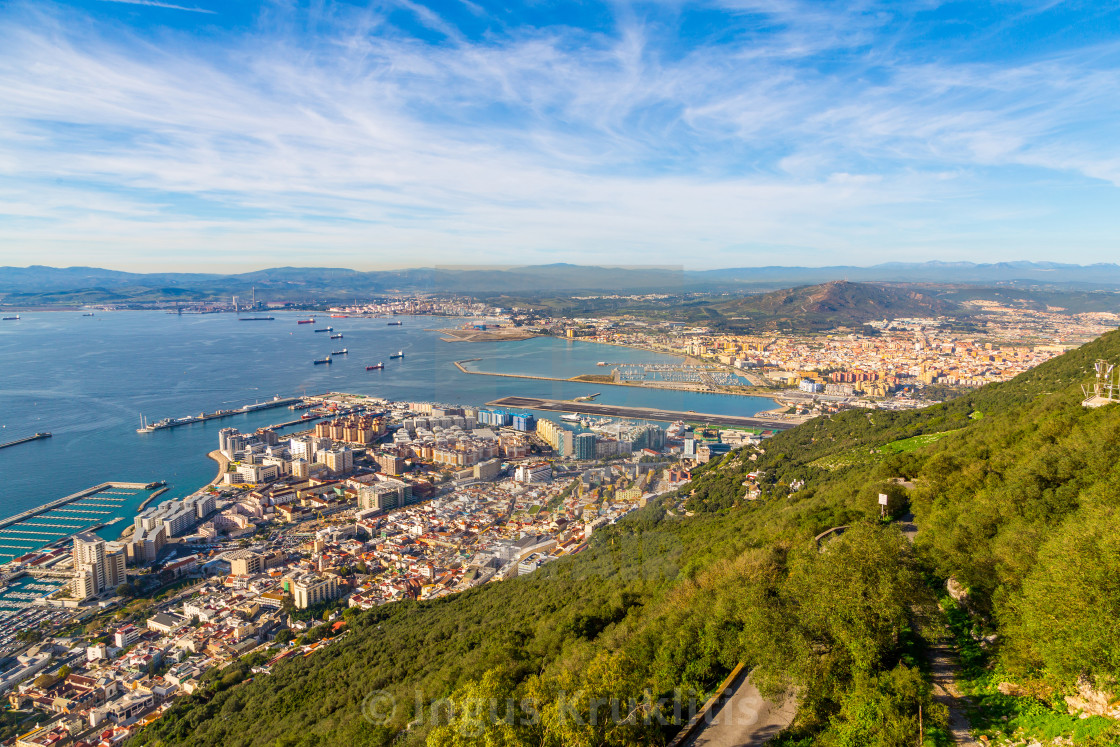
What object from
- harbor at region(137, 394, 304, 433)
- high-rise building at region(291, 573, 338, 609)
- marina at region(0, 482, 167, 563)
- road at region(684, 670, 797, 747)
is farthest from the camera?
harbor at region(137, 394, 304, 433)

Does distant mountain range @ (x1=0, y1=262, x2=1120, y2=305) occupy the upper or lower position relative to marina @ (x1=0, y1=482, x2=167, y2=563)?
upper

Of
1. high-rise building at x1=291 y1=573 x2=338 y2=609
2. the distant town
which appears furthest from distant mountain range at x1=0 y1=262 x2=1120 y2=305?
high-rise building at x1=291 y1=573 x2=338 y2=609

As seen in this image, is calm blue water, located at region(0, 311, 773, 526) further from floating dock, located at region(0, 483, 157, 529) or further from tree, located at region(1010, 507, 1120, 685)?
tree, located at region(1010, 507, 1120, 685)

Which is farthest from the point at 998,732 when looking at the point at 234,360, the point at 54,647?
the point at 234,360

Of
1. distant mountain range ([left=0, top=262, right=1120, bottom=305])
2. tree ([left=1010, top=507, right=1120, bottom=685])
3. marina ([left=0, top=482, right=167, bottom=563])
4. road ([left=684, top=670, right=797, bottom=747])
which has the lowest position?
marina ([left=0, top=482, right=167, bottom=563])

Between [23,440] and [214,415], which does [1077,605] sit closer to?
[23,440]

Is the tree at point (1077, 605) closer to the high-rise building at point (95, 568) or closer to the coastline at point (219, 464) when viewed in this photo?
the high-rise building at point (95, 568)

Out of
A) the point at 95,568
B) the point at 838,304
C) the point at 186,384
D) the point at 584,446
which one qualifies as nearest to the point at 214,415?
the point at 186,384
